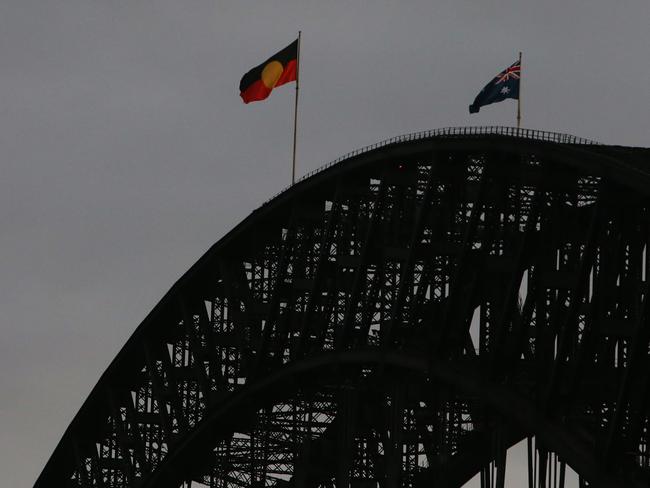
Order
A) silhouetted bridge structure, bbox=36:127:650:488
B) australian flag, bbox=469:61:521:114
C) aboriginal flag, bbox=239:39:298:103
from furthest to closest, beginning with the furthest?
aboriginal flag, bbox=239:39:298:103 → australian flag, bbox=469:61:521:114 → silhouetted bridge structure, bbox=36:127:650:488

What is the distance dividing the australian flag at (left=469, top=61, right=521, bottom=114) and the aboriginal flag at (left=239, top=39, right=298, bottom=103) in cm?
2319

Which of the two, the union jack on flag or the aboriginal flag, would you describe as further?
the aboriginal flag

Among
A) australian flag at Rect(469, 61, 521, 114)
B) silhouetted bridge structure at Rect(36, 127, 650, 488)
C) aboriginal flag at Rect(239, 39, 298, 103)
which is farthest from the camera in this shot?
aboriginal flag at Rect(239, 39, 298, 103)

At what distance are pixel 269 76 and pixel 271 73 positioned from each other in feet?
0.64

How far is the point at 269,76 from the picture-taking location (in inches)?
5536

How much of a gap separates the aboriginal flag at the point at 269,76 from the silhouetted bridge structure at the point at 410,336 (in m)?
7.52

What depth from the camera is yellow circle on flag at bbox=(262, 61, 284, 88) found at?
5531 inches

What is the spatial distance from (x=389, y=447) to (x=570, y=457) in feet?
70.4

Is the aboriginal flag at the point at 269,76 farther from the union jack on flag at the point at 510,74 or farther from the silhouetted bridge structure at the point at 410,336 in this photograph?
the union jack on flag at the point at 510,74

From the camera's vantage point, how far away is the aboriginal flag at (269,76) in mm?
140250

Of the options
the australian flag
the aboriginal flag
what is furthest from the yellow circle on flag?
the australian flag

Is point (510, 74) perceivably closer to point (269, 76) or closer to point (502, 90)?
point (502, 90)

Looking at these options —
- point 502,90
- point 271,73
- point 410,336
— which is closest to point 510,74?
point 502,90

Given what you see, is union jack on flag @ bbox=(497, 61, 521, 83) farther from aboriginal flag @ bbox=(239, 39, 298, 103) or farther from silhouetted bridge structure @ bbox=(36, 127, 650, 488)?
aboriginal flag @ bbox=(239, 39, 298, 103)
